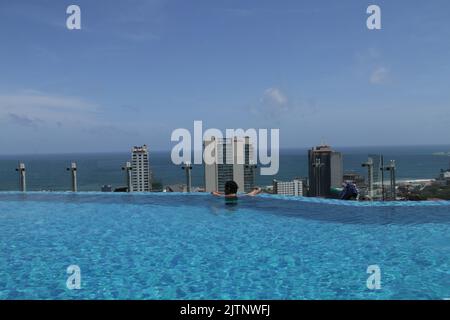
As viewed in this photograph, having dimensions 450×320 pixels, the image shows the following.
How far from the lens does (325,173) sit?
50.6 ft

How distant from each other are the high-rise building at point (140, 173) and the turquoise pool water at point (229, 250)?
10.4ft

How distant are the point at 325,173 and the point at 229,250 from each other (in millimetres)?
9653

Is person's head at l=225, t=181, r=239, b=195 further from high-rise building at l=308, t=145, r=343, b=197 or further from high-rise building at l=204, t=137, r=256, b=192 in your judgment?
high-rise building at l=308, t=145, r=343, b=197

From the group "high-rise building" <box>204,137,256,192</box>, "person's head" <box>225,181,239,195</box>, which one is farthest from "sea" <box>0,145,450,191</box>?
"person's head" <box>225,181,239,195</box>

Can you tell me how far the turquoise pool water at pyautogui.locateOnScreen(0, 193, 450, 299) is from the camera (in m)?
5.06

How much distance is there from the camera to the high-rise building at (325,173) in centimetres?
1534

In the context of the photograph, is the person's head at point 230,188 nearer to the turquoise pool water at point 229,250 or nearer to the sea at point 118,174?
the turquoise pool water at point 229,250

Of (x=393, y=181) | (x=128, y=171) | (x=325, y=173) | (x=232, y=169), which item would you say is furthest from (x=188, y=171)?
(x=393, y=181)

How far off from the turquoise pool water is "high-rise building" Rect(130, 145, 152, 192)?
3.19 m

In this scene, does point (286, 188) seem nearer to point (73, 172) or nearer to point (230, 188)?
point (230, 188)
